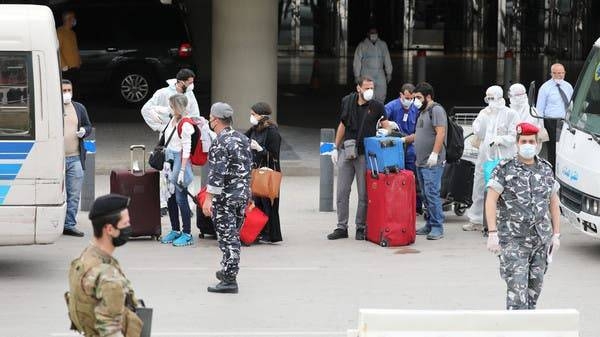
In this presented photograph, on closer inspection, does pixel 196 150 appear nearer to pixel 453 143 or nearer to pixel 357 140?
pixel 357 140

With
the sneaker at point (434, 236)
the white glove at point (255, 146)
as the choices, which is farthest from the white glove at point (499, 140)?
the white glove at point (255, 146)

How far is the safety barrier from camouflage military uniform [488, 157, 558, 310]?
5.93ft

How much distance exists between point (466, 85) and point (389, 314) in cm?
2611

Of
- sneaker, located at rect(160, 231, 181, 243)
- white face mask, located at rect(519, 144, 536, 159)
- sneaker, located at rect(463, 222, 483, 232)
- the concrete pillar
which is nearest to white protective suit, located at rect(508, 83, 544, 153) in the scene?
sneaker, located at rect(463, 222, 483, 232)

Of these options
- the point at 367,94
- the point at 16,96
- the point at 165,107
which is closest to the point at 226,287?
the point at 16,96

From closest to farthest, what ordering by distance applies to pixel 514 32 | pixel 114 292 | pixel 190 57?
pixel 114 292 < pixel 190 57 < pixel 514 32

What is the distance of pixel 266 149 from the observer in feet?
46.4

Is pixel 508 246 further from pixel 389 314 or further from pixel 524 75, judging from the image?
pixel 524 75

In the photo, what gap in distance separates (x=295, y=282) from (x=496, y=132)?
3.05m

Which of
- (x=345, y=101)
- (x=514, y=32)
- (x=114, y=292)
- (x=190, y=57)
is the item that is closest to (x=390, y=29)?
(x=514, y=32)

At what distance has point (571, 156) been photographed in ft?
45.0

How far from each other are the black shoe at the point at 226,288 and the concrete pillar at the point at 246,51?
33.9ft

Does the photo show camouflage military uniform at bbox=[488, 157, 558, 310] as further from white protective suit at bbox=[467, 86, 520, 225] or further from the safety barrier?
white protective suit at bbox=[467, 86, 520, 225]

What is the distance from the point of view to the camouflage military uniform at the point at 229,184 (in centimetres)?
1165
